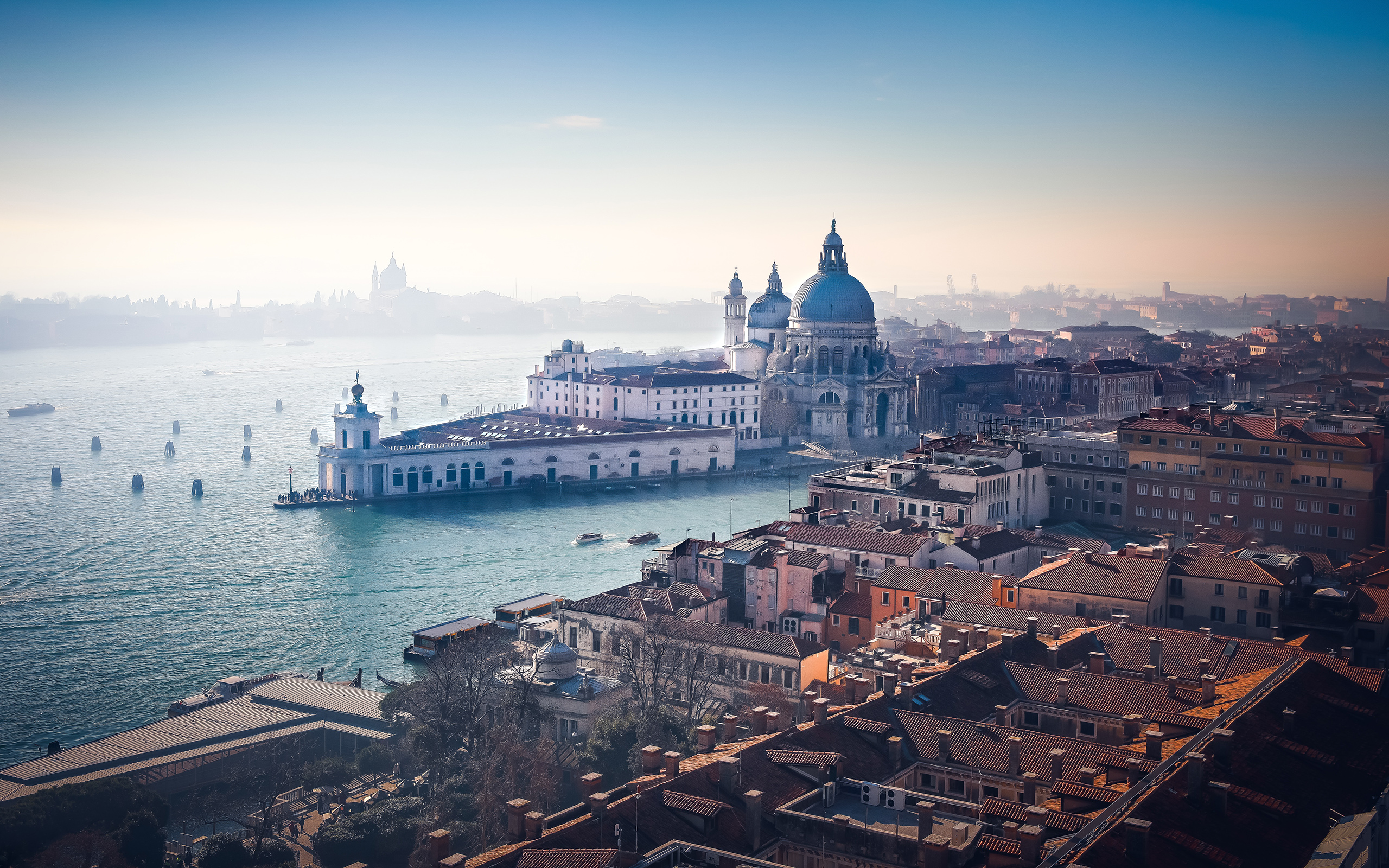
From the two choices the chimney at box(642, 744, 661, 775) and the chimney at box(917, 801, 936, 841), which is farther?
the chimney at box(642, 744, 661, 775)

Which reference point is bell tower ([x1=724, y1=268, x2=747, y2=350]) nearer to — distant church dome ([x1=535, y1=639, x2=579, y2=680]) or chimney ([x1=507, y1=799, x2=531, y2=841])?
distant church dome ([x1=535, y1=639, x2=579, y2=680])

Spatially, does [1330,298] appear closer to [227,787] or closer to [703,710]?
[703,710]

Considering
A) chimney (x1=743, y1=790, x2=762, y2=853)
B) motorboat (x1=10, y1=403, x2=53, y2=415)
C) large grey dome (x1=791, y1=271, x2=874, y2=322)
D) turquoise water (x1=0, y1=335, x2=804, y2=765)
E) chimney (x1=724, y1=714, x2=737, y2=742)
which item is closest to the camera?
chimney (x1=743, y1=790, x2=762, y2=853)

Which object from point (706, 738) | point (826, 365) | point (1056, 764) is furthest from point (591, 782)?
point (826, 365)

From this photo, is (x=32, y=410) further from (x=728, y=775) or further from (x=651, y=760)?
(x=728, y=775)

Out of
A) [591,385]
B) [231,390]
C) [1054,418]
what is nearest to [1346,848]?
[1054,418]

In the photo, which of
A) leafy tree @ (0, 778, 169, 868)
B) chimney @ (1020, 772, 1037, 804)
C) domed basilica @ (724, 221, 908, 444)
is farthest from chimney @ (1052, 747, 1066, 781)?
domed basilica @ (724, 221, 908, 444)
